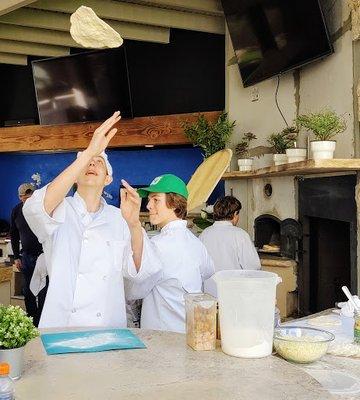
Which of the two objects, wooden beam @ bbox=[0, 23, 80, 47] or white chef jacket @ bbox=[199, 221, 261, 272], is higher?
wooden beam @ bbox=[0, 23, 80, 47]

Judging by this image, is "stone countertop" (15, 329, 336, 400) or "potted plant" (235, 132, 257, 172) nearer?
"stone countertop" (15, 329, 336, 400)

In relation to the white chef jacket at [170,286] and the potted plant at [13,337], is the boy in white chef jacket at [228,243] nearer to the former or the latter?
the white chef jacket at [170,286]

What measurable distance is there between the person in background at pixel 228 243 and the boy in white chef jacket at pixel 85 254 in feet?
5.79

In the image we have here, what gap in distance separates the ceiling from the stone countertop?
15.0ft

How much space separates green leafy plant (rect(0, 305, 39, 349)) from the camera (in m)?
1.30

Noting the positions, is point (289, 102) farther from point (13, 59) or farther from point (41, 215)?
point (13, 59)

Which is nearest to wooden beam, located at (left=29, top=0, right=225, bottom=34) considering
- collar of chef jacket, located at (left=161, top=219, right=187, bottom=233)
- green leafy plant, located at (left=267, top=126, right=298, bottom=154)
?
green leafy plant, located at (left=267, top=126, right=298, bottom=154)

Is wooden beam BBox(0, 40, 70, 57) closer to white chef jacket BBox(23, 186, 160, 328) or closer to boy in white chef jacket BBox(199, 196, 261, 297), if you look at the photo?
boy in white chef jacket BBox(199, 196, 261, 297)

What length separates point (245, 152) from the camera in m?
5.48

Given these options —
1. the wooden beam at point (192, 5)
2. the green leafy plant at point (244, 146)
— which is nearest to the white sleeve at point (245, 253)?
the green leafy plant at point (244, 146)

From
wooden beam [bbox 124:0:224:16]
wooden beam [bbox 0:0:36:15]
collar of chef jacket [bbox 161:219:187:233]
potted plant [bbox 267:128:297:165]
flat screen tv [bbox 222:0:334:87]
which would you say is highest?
wooden beam [bbox 124:0:224:16]

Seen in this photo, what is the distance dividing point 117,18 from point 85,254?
4.27 meters

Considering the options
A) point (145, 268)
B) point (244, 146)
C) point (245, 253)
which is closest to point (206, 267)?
point (145, 268)

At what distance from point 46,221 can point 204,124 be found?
12.5 feet
